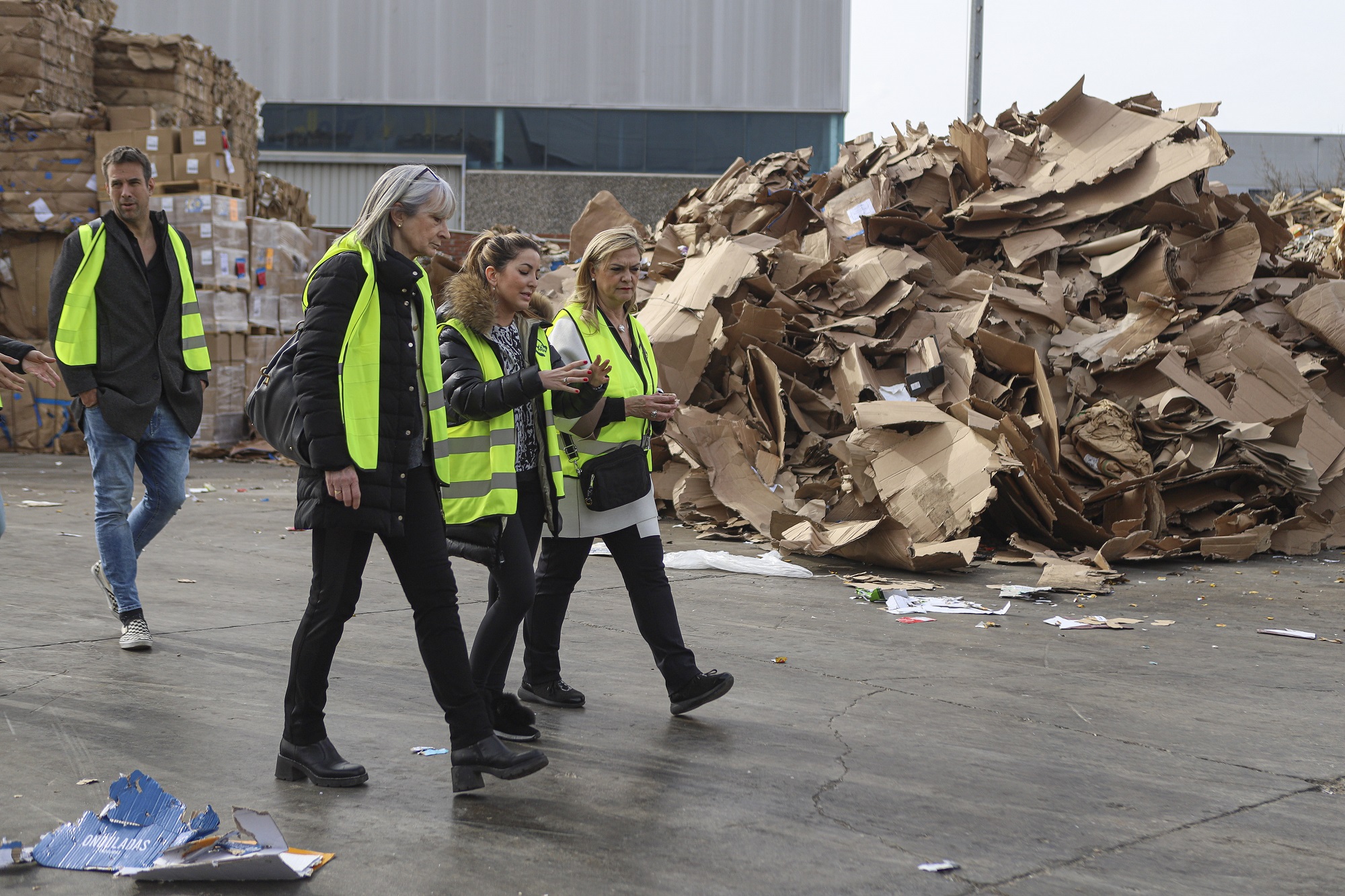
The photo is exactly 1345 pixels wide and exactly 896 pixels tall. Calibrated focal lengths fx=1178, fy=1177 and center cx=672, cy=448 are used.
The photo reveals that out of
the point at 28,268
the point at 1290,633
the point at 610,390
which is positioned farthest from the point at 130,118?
the point at 1290,633

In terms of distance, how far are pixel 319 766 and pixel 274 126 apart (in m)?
29.6

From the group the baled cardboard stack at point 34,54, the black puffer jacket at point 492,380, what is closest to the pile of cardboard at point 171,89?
the baled cardboard stack at point 34,54

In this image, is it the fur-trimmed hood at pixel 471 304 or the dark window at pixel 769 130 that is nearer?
the fur-trimmed hood at pixel 471 304

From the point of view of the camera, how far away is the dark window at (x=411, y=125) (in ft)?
98.5

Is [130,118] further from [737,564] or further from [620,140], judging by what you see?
[620,140]

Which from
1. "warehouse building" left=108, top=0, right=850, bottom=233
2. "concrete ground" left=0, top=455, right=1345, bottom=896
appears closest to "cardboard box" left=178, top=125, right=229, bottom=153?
"concrete ground" left=0, top=455, right=1345, bottom=896

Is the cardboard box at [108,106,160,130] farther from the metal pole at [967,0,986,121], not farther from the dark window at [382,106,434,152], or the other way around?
the dark window at [382,106,434,152]

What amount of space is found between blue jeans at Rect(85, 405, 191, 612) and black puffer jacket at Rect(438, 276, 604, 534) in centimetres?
168

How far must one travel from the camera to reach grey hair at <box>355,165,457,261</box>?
3166 millimetres

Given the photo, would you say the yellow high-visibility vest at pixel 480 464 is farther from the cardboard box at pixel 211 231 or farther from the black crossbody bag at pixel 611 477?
the cardboard box at pixel 211 231

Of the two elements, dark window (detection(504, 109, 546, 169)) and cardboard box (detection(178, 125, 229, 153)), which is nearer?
cardboard box (detection(178, 125, 229, 153))

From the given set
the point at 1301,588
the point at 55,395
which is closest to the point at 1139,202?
the point at 1301,588

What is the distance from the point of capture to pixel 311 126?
2995 cm

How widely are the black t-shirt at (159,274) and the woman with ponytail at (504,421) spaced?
172 cm
